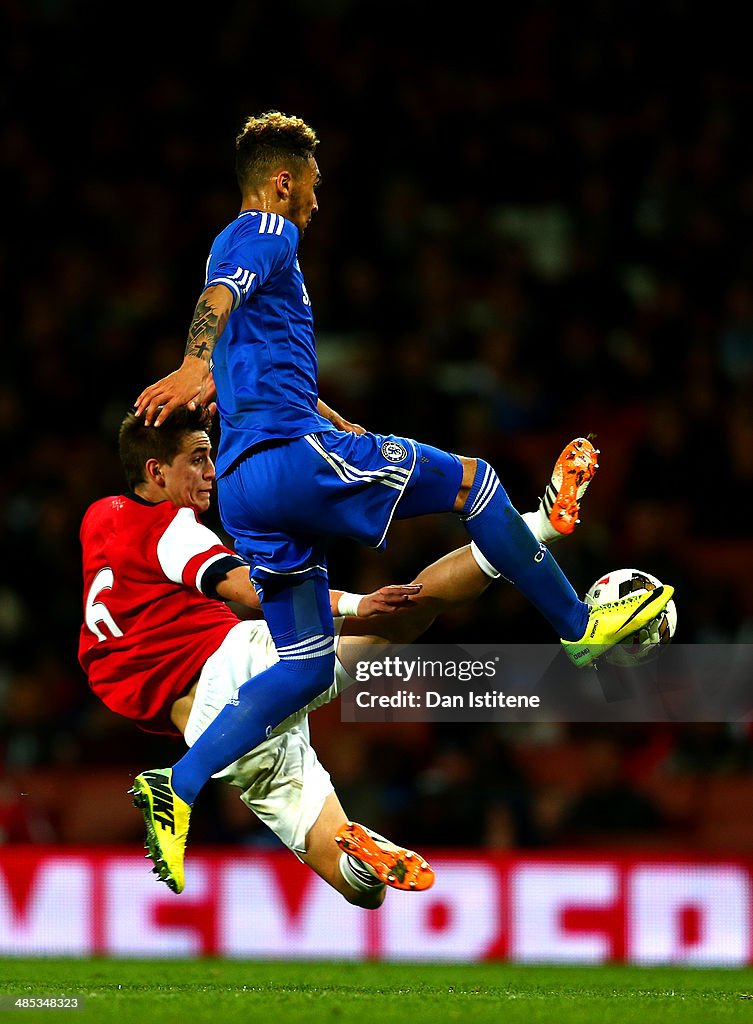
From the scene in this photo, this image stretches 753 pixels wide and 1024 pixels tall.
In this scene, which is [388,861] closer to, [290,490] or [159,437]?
[290,490]

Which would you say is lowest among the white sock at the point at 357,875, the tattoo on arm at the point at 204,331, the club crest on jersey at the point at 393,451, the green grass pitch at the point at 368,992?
the green grass pitch at the point at 368,992

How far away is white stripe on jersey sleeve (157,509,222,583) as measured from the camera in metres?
5.41

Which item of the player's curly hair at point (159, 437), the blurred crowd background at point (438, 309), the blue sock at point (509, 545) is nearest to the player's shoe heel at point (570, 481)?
the blue sock at point (509, 545)

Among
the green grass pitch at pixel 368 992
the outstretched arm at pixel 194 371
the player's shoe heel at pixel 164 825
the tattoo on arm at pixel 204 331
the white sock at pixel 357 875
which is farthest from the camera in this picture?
the white sock at pixel 357 875

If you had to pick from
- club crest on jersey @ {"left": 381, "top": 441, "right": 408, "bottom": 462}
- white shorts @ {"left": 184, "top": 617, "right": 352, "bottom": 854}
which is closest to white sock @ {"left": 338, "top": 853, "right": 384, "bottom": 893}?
white shorts @ {"left": 184, "top": 617, "right": 352, "bottom": 854}

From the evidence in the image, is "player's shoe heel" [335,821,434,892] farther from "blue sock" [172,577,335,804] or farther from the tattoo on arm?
the tattoo on arm

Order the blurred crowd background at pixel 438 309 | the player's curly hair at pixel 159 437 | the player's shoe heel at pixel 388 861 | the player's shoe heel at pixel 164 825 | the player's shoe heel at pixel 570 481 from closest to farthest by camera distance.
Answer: the player's shoe heel at pixel 164 825
the player's shoe heel at pixel 388 861
the player's shoe heel at pixel 570 481
the player's curly hair at pixel 159 437
the blurred crowd background at pixel 438 309

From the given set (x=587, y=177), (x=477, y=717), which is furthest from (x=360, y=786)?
(x=587, y=177)

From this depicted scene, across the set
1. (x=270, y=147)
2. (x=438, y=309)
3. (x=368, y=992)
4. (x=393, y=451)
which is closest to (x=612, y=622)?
(x=393, y=451)

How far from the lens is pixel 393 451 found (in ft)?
16.1

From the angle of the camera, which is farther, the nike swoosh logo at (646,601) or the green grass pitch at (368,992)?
the nike swoosh logo at (646,601)

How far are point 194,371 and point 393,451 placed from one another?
33.0 inches

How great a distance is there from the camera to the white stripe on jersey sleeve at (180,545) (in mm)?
5410

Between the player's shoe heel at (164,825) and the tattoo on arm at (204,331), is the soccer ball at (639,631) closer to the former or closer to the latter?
the player's shoe heel at (164,825)
